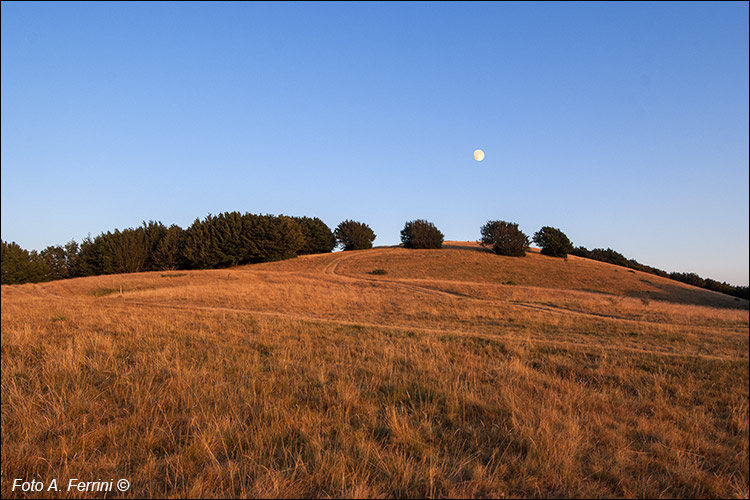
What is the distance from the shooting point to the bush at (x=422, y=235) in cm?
7525

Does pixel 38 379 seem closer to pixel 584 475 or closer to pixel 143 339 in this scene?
pixel 143 339

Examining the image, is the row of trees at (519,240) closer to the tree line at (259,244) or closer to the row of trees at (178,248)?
the tree line at (259,244)

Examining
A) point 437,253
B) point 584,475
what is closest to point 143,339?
point 584,475

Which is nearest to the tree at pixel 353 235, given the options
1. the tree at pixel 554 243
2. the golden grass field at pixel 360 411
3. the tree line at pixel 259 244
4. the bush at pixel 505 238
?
the tree line at pixel 259 244

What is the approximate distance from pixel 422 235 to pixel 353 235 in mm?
19057

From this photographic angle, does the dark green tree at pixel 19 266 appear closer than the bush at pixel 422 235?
Yes

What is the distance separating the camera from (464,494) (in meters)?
Result: 2.97

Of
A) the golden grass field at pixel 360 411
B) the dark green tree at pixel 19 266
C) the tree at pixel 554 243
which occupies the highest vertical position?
the tree at pixel 554 243

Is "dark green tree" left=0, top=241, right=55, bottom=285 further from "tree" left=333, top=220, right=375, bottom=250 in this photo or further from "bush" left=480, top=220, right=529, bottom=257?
"tree" left=333, top=220, right=375, bottom=250

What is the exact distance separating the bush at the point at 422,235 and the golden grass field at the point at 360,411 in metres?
65.5

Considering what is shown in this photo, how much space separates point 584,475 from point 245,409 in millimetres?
3781

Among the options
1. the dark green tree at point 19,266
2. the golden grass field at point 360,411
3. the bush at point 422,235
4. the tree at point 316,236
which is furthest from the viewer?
the tree at point 316,236

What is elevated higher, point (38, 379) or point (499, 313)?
point (38, 379)

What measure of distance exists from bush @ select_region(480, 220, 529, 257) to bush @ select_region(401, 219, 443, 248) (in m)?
9.37
